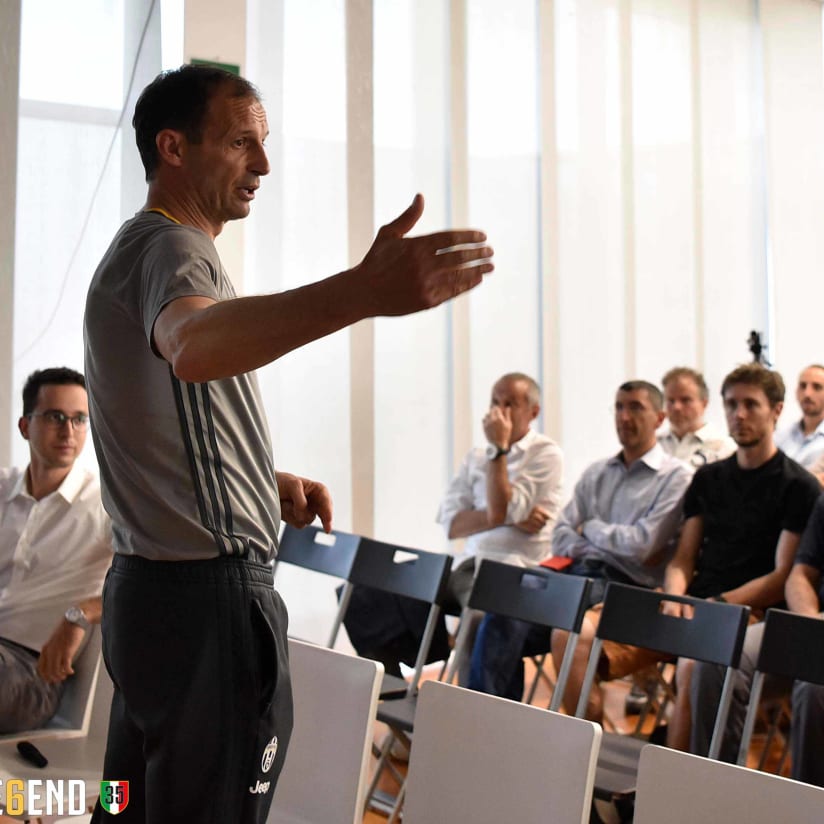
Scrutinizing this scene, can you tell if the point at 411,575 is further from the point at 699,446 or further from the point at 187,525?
the point at 699,446

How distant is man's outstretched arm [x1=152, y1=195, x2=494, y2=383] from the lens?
41.0 inches

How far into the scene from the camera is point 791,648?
2447mm

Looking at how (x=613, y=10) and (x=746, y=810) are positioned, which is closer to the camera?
(x=746, y=810)

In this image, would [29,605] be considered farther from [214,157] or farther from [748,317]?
[748,317]

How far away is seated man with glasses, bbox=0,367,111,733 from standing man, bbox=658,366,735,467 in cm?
319

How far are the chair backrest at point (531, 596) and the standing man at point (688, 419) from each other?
91.4 inches

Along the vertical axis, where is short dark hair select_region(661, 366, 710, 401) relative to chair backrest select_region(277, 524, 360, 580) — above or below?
above

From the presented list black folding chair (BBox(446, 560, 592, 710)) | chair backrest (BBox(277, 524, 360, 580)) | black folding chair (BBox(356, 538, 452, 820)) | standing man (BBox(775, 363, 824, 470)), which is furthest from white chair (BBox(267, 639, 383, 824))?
standing man (BBox(775, 363, 824, 470))

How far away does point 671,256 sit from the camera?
21.2 ft

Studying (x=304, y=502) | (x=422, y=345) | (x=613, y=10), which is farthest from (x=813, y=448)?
(x=304, y=502)

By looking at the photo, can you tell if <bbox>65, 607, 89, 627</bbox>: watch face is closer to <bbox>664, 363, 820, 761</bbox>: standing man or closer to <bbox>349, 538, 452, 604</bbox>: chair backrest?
<bbox>349, 538, 452, 604</bbox>: chair backrest

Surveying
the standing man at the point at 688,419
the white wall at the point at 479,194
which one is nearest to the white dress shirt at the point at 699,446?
the standing man at the point at 688,419

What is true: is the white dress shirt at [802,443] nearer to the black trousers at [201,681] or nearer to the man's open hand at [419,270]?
the black trousers at [201,681]

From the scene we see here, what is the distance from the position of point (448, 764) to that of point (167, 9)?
142 inches
